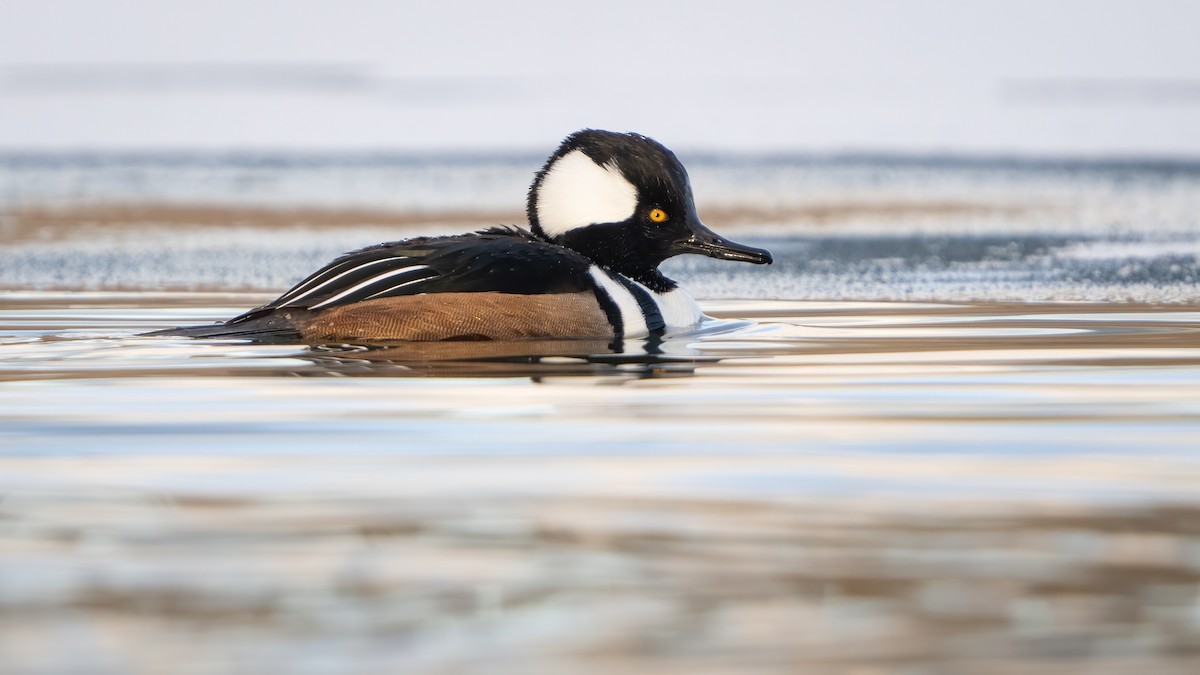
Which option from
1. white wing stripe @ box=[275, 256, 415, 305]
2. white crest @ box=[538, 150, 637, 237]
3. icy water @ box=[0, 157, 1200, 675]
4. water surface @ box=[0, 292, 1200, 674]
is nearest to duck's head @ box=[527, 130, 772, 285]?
white crest @ box=[538, 150, 637, 237]

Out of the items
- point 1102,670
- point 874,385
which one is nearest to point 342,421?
point 874,385

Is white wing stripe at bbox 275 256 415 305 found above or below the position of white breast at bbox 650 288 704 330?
above

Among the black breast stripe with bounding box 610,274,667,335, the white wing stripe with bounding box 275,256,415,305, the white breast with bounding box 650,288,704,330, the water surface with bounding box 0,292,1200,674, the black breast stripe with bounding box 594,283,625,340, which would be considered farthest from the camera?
the white breast with bounding box 650,288,704,330

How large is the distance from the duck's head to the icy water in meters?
0.45

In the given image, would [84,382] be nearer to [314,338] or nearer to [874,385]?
[314,338]

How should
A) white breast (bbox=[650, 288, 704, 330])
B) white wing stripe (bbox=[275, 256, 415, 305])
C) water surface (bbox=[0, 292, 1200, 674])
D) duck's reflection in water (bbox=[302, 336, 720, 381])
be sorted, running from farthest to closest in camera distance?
1. white breast (bbox=[650, 288, 704, 330])
2. white wing stripe (bbox=[275, 256, 415, 305])
3. duck's reflection in water (bbox=[302, 336, 720, 381])
4. water surface (bbox=[0, 292, 1200, 674])

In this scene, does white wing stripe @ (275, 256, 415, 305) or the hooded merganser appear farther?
white wing stripe @ (275, 256, 415, 305)

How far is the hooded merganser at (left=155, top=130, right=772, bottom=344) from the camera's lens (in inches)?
260

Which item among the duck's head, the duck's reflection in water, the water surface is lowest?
the water surface

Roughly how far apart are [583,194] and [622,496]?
12.2 ft

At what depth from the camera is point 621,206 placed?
7.35 metres

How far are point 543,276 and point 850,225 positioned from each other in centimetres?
633

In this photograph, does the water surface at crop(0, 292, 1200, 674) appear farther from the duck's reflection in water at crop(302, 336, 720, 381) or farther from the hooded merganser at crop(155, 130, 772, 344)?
the hooded merganser at crop(155, 130, 772, 344)

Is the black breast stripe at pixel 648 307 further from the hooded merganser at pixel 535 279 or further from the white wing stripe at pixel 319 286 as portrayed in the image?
the white wing stripe at pixel 319 286
